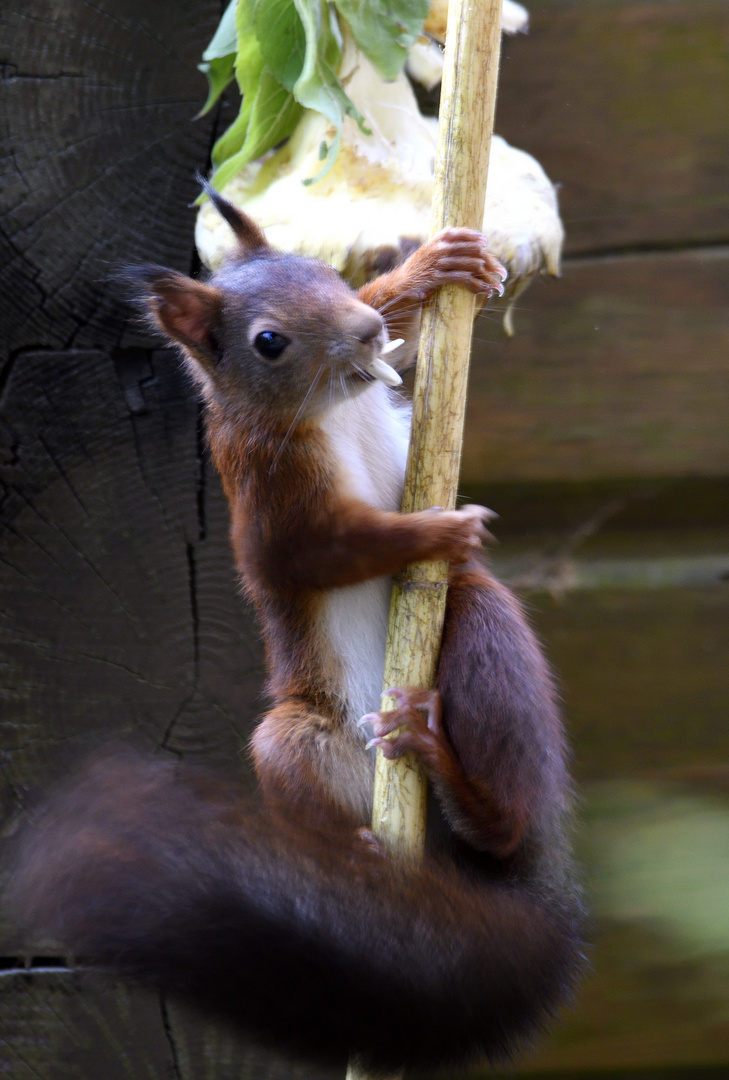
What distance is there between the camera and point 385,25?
85 centimetres

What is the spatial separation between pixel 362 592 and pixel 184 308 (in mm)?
297

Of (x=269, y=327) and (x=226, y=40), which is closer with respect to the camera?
(x=269, y=327)

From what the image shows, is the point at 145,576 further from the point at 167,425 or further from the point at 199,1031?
the point at 199,1031

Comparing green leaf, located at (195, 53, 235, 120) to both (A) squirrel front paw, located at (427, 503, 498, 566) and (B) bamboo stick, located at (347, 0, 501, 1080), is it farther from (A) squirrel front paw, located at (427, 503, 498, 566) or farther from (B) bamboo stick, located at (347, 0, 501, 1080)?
(A) squirrel front paw, located at (427, 503, 498, 566)

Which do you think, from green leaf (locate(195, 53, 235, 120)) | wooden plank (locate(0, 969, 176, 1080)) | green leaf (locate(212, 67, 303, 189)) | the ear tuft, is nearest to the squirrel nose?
the ear tuft

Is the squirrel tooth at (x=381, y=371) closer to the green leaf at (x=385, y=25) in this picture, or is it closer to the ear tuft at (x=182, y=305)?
the ear tuft at (x=182, y=305)

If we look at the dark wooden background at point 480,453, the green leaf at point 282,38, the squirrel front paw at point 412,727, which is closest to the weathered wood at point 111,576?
the dark wooden background at point 480,453

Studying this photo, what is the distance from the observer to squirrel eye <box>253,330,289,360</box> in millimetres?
816

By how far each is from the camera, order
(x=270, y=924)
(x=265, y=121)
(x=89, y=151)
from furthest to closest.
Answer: (x=89, y=151) → (x=265, y=121) → (x=270, y=924)

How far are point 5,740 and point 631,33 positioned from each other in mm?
1175

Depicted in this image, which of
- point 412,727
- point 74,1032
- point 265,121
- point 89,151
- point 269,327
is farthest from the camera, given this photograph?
point 74,1032

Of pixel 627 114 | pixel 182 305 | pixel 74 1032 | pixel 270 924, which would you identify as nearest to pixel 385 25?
pixel 182 305

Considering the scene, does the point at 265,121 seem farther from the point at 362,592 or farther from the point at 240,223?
the point at 362,592

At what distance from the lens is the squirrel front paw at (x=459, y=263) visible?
741 millimetres
